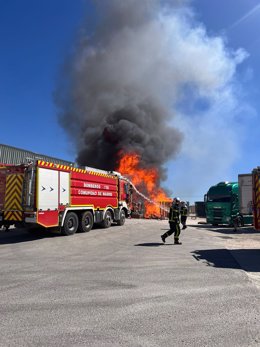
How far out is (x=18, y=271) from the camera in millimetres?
7543

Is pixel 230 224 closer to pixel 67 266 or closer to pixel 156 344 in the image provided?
pixel 67 266

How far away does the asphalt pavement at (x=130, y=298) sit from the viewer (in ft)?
13.3

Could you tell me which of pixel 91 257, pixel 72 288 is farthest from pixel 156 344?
pixel 91 257

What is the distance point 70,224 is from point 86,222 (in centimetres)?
129

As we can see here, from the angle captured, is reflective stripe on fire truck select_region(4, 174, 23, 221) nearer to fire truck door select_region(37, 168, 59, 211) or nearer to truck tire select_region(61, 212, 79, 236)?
fire truck door select_region(37, 168, 59, 211)

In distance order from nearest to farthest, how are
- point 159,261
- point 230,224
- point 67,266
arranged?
point 67,266 → point 159,261 → point 230,224

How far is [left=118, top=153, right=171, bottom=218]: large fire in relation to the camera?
31.1m

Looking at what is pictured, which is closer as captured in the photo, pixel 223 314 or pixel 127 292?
pixel 223 314

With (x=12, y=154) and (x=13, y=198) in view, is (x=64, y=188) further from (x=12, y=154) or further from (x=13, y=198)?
(x=12, y=154)

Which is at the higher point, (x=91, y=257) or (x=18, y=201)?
(x=18, y=201)

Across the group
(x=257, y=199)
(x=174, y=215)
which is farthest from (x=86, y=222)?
(x=257, y=199)

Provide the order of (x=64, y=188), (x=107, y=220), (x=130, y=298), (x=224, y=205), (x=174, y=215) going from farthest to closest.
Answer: (x=224, y=205) < (x=107, y=220) < (x=64, y=188) < (x=174, y=215) < (x=130, y=298)

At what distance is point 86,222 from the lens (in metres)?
15.9

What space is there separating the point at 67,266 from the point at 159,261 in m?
2.14
